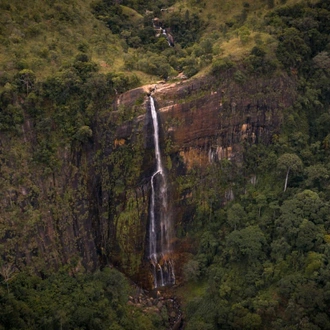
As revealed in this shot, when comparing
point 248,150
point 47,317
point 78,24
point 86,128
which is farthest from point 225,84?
point 47,317

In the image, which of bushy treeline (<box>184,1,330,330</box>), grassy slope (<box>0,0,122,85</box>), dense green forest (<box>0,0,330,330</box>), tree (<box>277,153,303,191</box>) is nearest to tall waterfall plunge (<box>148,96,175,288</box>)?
dense green forest (<box>0,0,330,330</box>)

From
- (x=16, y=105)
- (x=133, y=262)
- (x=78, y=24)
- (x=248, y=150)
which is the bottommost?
(x=133, y=262)

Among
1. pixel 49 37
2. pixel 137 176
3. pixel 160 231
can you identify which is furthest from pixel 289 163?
pixel 49 37

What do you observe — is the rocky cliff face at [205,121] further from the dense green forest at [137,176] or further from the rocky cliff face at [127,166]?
the dense green forest at [137,176]

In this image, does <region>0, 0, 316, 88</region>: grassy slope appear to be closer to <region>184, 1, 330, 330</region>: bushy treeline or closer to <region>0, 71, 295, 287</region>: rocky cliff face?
<region>184, 1, 330, 330</region>: bushy treeline

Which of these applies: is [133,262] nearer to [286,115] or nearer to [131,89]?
[131,89]

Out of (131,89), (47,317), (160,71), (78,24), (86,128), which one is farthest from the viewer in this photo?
(78,24)

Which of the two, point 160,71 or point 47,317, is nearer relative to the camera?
point 47,317

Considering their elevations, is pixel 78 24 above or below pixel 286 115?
above
